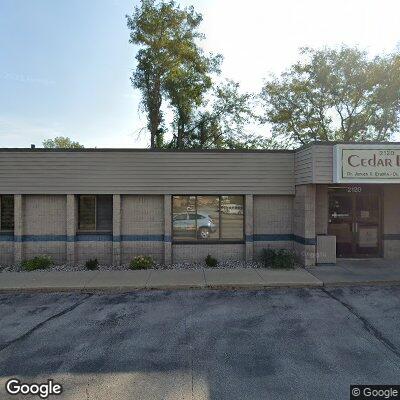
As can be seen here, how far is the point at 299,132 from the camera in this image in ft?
96.0

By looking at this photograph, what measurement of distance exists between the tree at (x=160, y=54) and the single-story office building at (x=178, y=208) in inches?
634

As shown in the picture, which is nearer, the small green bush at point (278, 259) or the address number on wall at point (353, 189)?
the small green bush at point (278, 259)

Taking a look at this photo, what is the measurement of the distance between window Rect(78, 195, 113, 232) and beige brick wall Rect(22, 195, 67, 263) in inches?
25.3

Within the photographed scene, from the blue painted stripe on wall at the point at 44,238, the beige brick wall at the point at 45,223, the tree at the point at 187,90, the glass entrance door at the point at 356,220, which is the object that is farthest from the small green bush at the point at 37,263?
the tree at the point at 187,90

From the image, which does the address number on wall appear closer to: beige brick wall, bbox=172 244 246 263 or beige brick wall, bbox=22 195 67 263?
beige brick wall, bbox=172 244 246 263

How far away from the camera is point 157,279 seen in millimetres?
9672

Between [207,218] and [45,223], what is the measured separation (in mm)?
6203

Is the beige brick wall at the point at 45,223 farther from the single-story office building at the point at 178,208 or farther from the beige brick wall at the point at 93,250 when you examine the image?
the beige brick wall at the point at 93,250

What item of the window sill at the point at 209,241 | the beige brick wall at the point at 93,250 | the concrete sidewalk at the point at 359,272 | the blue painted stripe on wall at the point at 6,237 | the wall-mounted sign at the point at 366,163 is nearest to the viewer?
the concrete sidewalk at the point at 359,272

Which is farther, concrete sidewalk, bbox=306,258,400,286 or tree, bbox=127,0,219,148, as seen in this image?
tree, bbox=127,0,219,148

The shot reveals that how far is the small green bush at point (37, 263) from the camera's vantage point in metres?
10.9

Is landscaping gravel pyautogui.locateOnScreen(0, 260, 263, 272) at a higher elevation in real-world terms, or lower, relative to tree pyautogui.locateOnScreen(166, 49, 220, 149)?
lower

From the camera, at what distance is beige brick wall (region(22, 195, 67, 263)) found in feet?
38.4

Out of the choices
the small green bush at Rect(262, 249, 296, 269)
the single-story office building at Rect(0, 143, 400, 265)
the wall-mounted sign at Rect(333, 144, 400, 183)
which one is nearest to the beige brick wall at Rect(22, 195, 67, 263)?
the single-story office building at Rect(0, 143, 400, 265)
